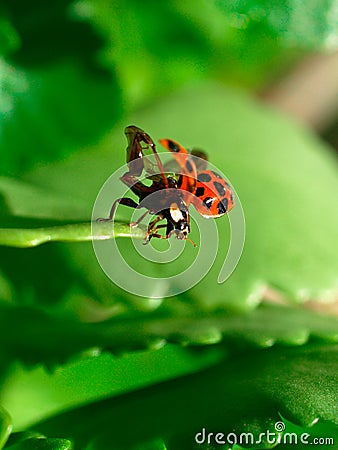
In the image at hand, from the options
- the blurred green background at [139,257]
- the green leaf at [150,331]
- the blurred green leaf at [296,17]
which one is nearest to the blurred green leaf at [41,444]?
the blurred green background at [139,257]

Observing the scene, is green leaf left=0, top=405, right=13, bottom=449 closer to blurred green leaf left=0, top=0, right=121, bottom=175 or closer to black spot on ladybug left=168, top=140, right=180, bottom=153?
black spot on ladybug left=168, top=140, right=180, bottom=153

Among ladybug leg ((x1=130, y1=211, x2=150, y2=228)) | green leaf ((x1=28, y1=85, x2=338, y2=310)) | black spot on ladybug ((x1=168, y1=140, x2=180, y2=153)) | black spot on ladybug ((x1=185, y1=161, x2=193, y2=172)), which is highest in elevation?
green leaf ((x1=28, y1=85, x2=338, y2=310))

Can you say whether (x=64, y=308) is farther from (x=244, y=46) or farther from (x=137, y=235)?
(x=244, y=46)
